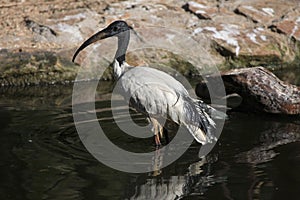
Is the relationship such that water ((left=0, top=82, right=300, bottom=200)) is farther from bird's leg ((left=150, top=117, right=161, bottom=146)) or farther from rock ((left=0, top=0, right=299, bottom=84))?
rock ((left=0, top=0, right=299, bottom=84))

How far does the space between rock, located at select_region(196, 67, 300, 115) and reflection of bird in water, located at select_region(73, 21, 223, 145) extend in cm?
136

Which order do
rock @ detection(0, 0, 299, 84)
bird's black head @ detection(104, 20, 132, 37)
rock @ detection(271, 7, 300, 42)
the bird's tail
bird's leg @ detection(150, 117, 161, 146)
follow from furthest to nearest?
rock @ detection(271, 7, 300, 42), rock @ detection(0, 0, 299, 84), bird's black head @ detection(104, 20, 132, 37), bird's leg @ detection(150, 117, 161, 146), the bird's tail

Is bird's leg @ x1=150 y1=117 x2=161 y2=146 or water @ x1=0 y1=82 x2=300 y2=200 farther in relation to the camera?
bird's leg @ x1=150 y1=117 x2=161 y2=146

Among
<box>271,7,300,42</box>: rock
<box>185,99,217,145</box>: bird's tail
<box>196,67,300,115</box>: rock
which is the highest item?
<box>185,99,217,145</box>: bird's tail

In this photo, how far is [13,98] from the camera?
9664 mm

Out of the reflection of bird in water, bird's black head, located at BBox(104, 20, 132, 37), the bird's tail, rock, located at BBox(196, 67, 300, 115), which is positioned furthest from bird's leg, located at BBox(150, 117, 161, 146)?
rock, located at BBox(196, 67, 300, 115)

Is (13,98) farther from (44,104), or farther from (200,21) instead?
(200,21)

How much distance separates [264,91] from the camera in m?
7.75

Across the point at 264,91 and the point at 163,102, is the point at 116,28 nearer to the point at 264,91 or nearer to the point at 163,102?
the point at 163,102

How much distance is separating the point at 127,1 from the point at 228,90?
17.4ft

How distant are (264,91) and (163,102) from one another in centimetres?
186

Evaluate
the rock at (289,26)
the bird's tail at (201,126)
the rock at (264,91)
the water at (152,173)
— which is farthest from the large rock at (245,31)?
the bird's tail at (201,126)

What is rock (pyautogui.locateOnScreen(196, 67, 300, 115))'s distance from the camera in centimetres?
767

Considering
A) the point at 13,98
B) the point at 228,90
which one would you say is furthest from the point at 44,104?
the point at 228,90
